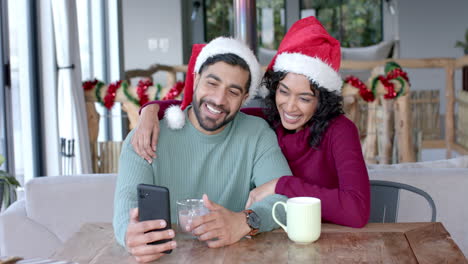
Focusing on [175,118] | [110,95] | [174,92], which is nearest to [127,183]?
[175,118]

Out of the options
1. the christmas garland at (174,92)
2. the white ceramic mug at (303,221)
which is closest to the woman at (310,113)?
the white ceramic mug at (303,221)

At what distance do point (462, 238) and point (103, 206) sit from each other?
4.36 feet

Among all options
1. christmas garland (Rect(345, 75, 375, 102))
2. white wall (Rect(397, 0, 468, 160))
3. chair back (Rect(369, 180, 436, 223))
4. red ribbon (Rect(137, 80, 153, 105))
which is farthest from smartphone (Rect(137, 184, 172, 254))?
white wall (Rect(397, 0, 468, 160))

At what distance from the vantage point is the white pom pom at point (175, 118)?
1.71 m

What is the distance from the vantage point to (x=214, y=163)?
66.9 inches

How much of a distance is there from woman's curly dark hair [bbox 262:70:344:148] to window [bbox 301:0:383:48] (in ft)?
26.9

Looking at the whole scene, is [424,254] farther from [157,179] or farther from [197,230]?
[157,179]

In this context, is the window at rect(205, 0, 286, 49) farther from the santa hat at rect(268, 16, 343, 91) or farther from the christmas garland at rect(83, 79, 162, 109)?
the santa hat at rect(268, 16, 343, 91)

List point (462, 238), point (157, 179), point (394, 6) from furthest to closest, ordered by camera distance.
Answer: point (394, 6) → point (462, 238) → point (157, 179)

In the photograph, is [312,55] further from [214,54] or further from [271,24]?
[271,24]

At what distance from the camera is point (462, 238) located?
2248 millimetres

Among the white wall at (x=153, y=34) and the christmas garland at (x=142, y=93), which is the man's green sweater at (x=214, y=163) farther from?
the white wall at (x=153, y=34)

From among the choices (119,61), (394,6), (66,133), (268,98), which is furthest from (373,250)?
(394,6)

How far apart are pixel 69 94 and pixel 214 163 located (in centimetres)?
234
